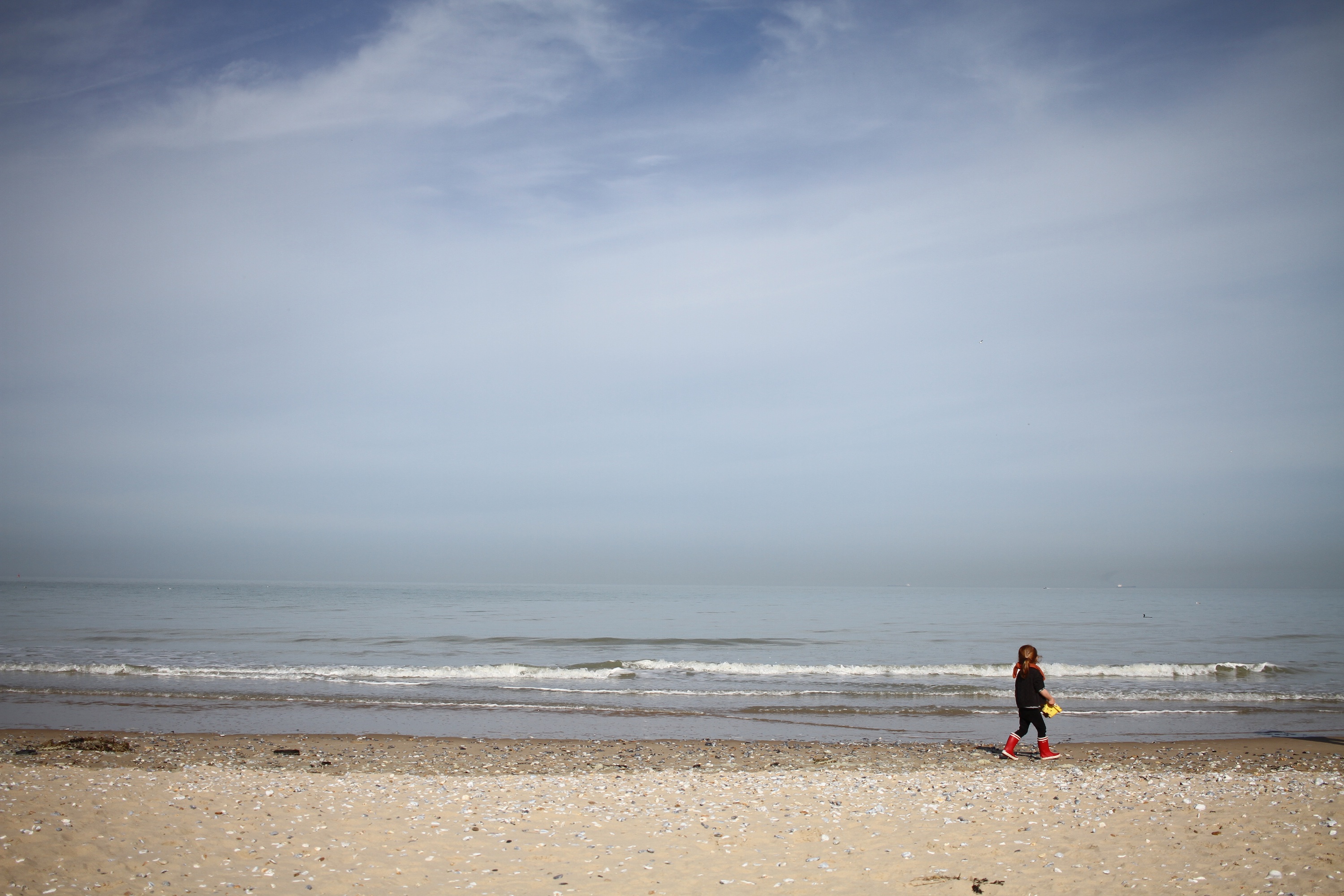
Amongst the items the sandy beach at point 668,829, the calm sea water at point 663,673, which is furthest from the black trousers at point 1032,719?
the calm sea water at point 663,673

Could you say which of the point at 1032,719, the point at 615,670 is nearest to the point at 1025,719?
the point at 1032,719

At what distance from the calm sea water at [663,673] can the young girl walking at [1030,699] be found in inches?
92.4

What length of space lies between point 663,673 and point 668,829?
58.0ft

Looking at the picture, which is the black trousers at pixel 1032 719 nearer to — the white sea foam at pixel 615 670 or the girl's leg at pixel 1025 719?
the girl's leg at pixel 1025 719

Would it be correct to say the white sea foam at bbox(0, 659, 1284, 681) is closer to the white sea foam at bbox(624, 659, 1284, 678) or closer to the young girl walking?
the white sea foam at bbox(624, 659, 1284, 678)

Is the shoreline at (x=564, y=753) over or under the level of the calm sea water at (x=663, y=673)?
over

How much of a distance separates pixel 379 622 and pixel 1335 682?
42.0 metres

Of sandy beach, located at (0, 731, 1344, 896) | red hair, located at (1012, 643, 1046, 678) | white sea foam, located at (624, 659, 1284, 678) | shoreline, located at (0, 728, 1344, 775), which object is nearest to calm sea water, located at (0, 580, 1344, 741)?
white sea foam, located at (624, 659, 1284, 678)

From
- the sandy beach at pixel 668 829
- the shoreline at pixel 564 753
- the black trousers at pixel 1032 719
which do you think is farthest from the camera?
the black trousers at pixel 1032 719

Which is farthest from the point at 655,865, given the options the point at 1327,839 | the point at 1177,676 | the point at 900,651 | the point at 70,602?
the point at 70,602

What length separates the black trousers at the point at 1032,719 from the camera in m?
11.4

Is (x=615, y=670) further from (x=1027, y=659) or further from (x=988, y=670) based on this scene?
(x=1027, y=659)

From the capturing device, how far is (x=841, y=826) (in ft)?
24.4

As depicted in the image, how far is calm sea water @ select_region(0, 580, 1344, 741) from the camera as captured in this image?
15461 millimetres
